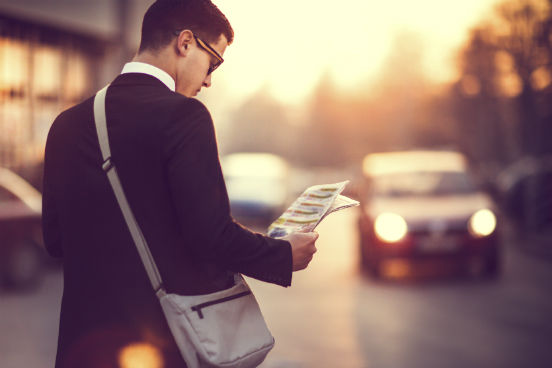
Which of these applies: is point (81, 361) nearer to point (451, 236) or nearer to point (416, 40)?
point (451, 236)

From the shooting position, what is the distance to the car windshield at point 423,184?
11.3m

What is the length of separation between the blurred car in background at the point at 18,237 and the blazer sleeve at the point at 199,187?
26.8 ft

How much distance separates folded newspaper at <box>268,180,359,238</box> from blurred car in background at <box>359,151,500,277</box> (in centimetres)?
785

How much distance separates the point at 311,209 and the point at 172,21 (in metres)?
0.79

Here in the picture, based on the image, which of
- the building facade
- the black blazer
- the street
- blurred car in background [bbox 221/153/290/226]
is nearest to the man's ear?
the black blazer

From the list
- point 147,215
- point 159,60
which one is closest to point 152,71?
point 159,60

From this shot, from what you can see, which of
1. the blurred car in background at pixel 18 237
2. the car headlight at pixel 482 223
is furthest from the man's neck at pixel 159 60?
the car headlight at pixel 482 223

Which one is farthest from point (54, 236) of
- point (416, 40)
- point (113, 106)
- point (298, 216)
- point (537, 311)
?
point (416, 40)

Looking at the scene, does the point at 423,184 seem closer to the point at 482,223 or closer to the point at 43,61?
the point at 482,223

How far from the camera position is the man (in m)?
1.92

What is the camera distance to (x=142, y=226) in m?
1.96

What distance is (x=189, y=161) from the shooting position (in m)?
1.90

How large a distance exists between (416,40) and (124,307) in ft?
Answer: 213

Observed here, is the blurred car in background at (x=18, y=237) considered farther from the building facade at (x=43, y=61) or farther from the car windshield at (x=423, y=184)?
the building facade at (x=43, y=61)
